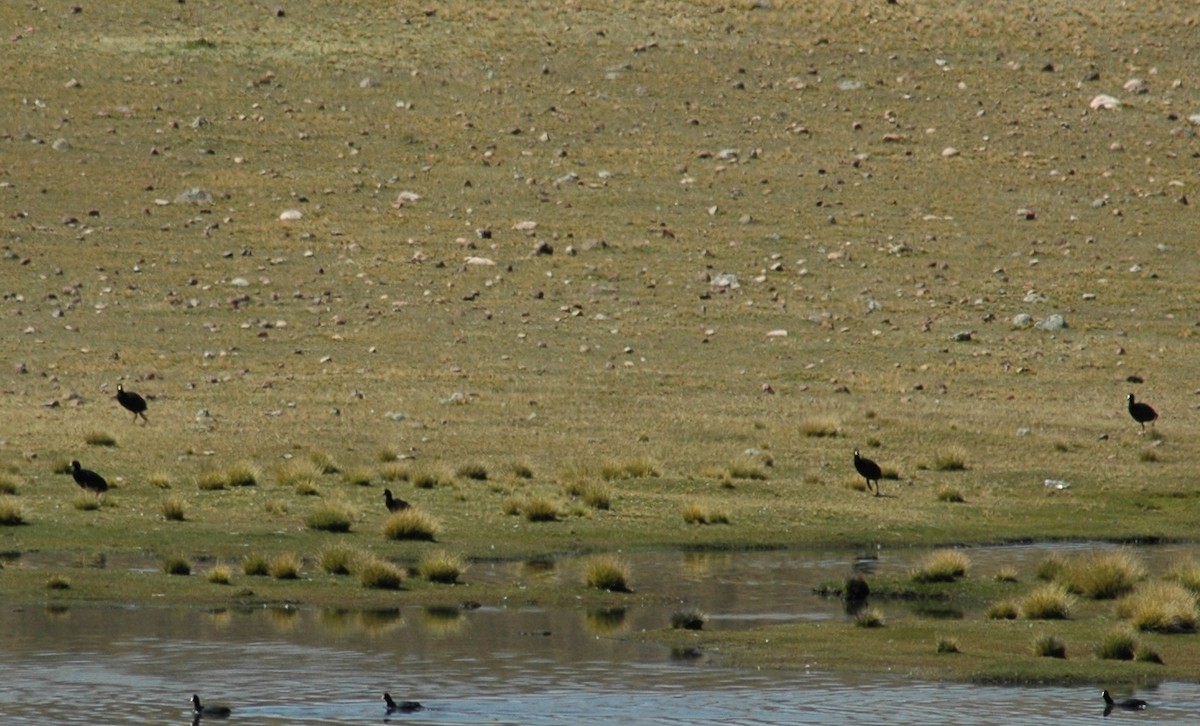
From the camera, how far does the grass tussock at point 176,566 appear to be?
24.2 metres

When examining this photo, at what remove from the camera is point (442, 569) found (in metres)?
24.0

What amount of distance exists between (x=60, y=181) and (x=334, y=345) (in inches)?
540

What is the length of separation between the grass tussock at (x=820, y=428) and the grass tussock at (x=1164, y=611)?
1498cm

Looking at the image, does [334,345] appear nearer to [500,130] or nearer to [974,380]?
[974,380]

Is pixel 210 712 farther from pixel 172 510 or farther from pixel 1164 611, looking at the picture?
pixel 172 510

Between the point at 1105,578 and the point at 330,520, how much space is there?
9250 millimetres

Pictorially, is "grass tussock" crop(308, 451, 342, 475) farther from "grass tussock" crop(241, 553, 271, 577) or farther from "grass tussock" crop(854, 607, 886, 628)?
"grass tussock" crop(854, 607, 886, 628)

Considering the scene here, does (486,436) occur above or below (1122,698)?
above

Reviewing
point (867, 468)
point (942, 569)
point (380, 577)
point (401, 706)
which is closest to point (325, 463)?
point (867, 468)

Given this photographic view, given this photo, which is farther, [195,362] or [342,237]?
[342,237]

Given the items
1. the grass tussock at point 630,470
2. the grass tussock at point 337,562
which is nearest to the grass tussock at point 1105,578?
the grass tussock at point 337,562

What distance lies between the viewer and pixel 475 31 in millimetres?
67438

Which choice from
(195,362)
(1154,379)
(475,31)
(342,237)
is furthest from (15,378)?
(475,31)

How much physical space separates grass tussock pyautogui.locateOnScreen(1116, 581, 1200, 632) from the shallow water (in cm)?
209
